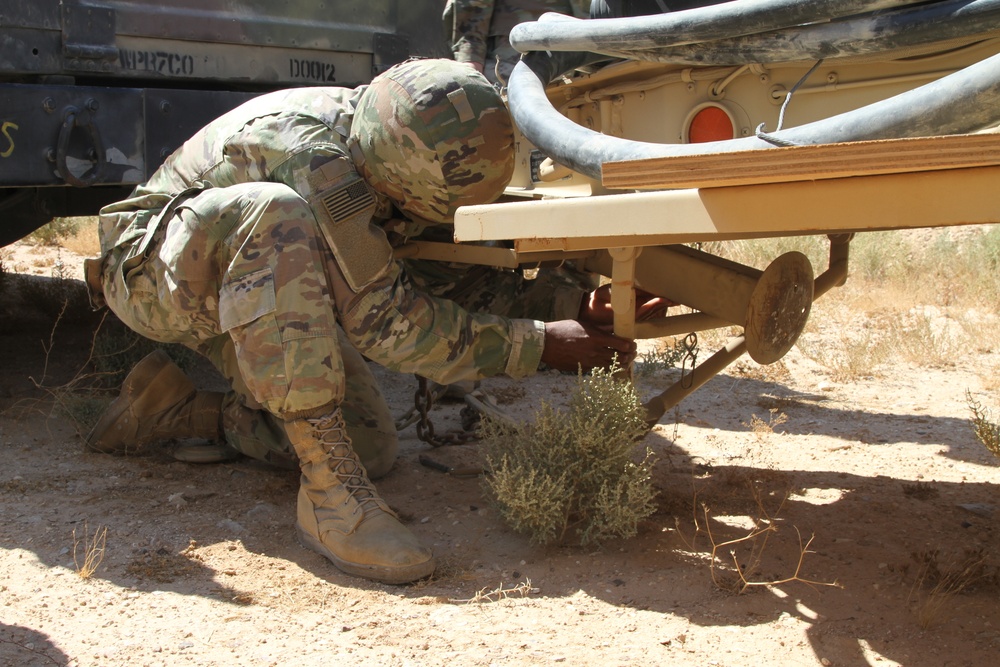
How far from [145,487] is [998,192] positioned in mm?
2795

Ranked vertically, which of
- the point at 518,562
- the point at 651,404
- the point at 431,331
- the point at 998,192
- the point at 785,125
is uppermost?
the point at 785,125

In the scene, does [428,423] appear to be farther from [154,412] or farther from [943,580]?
[943,580]

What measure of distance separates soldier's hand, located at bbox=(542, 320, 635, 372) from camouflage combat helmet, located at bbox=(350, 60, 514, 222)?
0.48 m

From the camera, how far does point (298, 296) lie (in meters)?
2.92

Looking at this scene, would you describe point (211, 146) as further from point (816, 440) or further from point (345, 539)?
point (816, 440)

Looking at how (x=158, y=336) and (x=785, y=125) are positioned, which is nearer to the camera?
(x=785, y=125)

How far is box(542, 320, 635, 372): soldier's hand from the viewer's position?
307 centimetres

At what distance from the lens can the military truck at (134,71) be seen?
3691 millimetres

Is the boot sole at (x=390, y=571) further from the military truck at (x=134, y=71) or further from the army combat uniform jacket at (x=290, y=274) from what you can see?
the military truck at (x=134, y=71)

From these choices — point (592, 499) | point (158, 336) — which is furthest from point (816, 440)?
point (158, 336)

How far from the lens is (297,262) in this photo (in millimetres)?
2934

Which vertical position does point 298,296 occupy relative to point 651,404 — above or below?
above

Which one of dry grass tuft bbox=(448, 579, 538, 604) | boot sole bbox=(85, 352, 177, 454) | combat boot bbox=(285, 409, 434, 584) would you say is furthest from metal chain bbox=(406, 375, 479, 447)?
dry grass tuft bbox=(448, 579, 538, 604)

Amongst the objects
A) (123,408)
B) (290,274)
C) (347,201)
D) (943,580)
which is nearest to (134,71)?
Answer: (123,408)
